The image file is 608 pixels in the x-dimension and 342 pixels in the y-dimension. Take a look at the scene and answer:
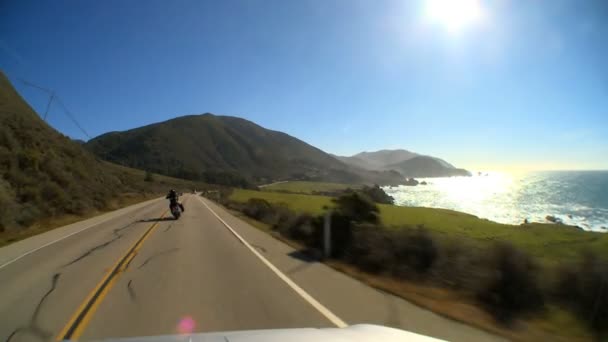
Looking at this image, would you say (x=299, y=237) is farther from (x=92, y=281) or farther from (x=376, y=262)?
(x=92, y=281)

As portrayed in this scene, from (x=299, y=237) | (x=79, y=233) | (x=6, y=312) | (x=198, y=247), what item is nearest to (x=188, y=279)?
(x=6, y=312)

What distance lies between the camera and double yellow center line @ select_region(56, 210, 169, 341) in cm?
431

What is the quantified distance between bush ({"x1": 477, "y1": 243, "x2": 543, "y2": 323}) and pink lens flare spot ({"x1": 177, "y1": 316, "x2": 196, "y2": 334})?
477 cm

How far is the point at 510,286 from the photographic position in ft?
20.1

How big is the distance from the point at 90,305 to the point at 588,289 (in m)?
8.13

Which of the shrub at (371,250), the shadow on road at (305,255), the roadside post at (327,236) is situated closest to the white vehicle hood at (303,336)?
the shrub at (371,250)

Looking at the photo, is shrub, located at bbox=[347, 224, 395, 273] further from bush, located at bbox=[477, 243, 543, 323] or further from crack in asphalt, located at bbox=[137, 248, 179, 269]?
crack in asphalt, located at bbox=[137, 248, 179, 269]

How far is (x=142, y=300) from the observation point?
18.7 ft

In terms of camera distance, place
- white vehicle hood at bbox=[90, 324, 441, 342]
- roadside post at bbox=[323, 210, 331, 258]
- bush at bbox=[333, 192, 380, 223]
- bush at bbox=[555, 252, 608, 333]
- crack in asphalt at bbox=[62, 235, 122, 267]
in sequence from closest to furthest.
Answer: white vehicle hood at bbox=[90, 324, 441, 342] < bush at bbox=[555, 252, 608, 333] < crack in asphalt at bbox=[62, 235, 122, 267] < roadside post at bbox=[323, 210, 331, 258] < bush at bbox=[333, 192, 380, 223]

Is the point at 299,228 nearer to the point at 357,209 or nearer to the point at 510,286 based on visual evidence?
the point at 357,209

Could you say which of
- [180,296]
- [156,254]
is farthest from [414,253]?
[156,254]

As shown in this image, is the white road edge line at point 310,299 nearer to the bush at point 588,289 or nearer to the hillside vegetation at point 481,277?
the hillside vegetation at point 481,277

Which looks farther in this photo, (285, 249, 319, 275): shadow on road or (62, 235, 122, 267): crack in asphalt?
(62, 235, 122, 267): crack in asphalt

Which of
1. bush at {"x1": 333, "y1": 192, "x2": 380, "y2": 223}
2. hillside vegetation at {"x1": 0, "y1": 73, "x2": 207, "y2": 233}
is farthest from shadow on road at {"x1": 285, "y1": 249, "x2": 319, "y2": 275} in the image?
hillside vegetation at {"x1": 0, "y1": 73, "x2": 207, "y2": 233}
